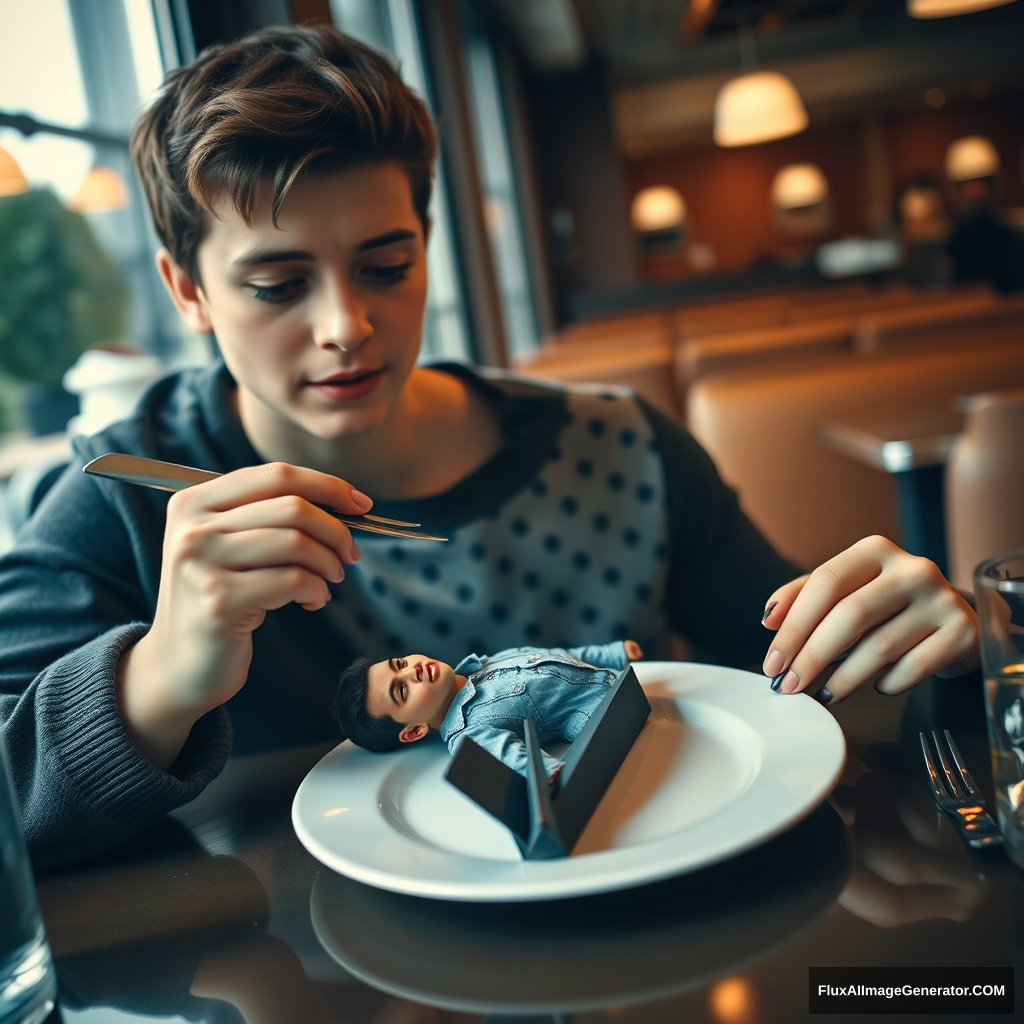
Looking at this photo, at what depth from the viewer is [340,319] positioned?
89cm

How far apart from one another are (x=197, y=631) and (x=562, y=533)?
0.60 metres

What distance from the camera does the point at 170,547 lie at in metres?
0.64

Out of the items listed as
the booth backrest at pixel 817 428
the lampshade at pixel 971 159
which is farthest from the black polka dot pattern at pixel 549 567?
the lampshade at pixel 971 159

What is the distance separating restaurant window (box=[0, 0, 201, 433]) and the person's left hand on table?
1.23m

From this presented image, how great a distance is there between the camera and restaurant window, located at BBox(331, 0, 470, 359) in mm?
4010

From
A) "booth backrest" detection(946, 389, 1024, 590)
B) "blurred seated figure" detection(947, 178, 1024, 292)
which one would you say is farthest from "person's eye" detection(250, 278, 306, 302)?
"blurred seated figure" detection(947, 178, 1024, 292)

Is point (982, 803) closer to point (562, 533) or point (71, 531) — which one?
point (562, 533)

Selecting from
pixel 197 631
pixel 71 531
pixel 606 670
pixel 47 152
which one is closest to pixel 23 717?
pixel 197 631

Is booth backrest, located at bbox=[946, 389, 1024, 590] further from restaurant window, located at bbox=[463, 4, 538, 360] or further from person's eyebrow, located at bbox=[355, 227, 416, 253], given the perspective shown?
restaurant window, located at bbox=[463, 4, 538, 360]

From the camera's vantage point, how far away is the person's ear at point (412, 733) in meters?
0.69

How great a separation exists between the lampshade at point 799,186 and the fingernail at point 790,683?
1662 cm

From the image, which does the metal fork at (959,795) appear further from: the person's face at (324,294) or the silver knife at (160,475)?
the person's face at (324,294)

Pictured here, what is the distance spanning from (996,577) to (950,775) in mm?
146

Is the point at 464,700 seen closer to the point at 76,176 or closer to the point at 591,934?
the point at 591,934
